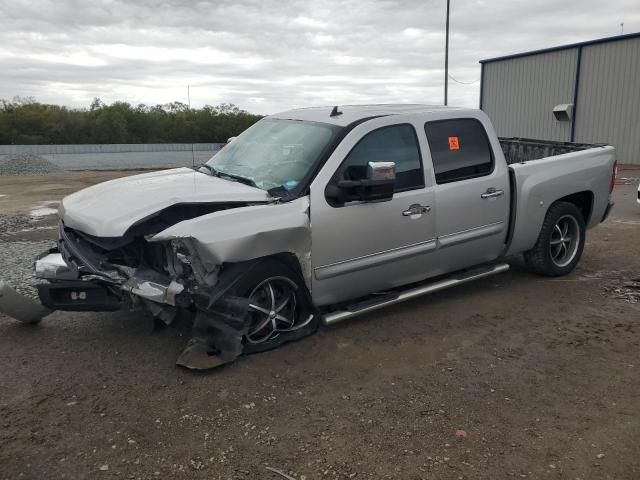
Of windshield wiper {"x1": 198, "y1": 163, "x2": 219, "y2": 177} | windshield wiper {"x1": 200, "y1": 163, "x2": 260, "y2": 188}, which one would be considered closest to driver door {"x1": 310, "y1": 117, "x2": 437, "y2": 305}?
windshield wiper {"x1": 200, "y1": 163, "x2": 260, "y2": 188}

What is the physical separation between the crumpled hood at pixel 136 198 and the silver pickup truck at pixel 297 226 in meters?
0.01

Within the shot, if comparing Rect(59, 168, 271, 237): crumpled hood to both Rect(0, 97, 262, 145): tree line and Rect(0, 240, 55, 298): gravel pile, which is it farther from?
Rect(0, 97, 262, 145): tree line

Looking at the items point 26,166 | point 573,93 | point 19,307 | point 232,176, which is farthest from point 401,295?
point 26,166

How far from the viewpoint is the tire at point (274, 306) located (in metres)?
3.90

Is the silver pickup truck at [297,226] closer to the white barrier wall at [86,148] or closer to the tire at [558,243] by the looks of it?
the tire at [558,243]

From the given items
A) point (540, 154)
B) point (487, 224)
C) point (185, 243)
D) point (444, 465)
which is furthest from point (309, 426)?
point (540, 154)

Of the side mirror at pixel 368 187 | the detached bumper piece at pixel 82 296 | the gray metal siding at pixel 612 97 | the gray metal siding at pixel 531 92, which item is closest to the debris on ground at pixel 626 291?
the side mirror at pixel 368 187

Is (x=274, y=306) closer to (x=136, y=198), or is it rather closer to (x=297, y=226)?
(x=297, y=226)

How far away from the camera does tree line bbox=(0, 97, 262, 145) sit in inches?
1539

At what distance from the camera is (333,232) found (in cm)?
413

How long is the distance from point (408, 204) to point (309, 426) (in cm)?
207

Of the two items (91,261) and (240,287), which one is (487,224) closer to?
(240,287)

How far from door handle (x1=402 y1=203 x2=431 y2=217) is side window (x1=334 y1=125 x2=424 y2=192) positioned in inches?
6.3

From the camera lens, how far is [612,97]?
21766mm
